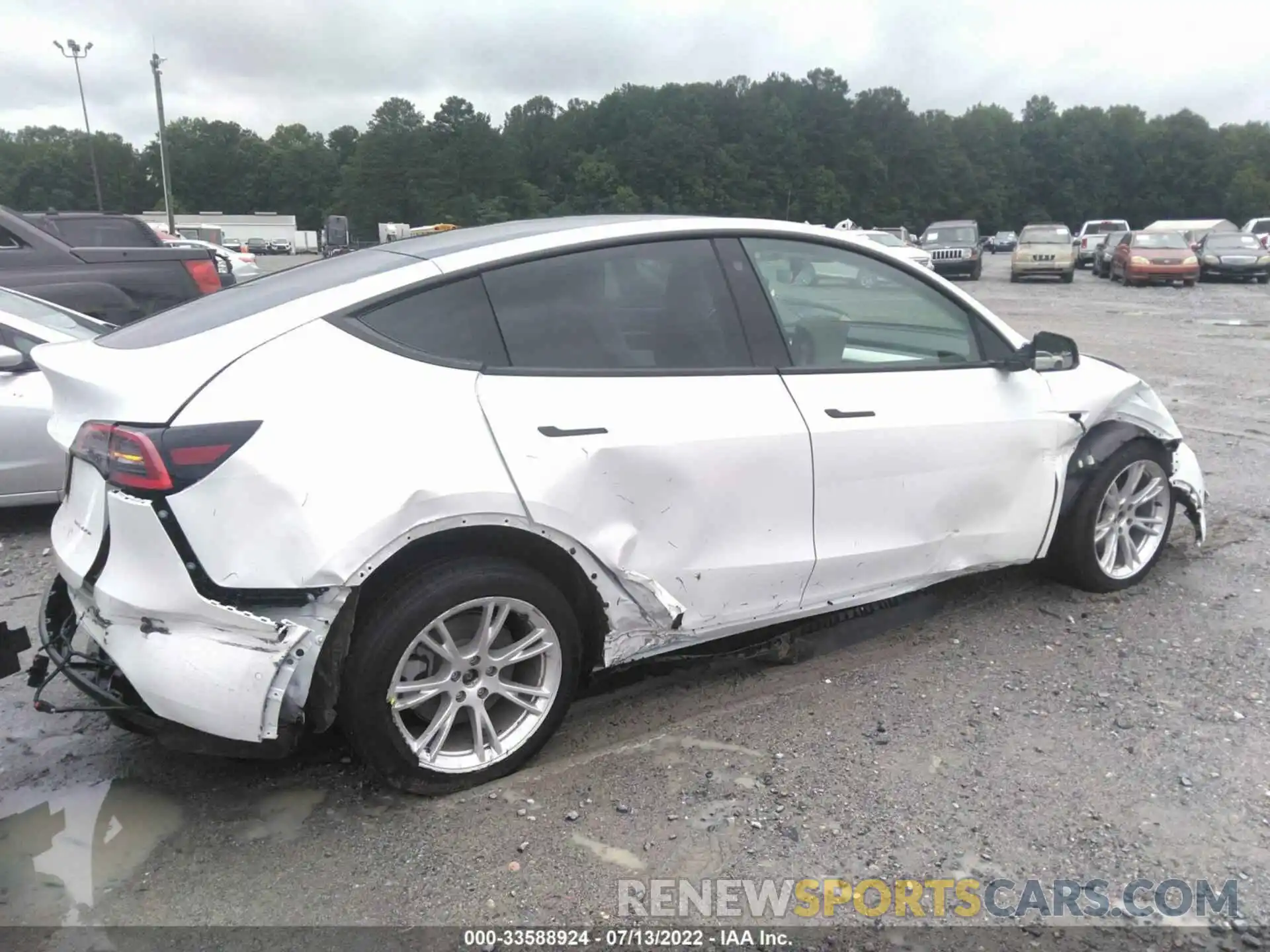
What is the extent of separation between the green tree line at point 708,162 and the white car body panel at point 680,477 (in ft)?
207

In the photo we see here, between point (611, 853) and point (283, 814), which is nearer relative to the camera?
point (611, 853)

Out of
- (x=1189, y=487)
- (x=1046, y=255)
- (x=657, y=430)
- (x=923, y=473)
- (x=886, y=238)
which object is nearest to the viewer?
(x=657, y=430)

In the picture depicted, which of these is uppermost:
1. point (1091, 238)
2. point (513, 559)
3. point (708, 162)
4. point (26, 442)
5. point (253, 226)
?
point (708, 162)

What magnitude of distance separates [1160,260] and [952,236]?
249 inches

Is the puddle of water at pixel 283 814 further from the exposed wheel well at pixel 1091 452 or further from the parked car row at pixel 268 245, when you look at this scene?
the parked car row at pixel 268 245

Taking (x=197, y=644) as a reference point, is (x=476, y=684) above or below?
below

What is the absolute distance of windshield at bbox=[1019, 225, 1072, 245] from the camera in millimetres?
27578

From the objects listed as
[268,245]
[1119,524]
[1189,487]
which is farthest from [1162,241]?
[268,245]

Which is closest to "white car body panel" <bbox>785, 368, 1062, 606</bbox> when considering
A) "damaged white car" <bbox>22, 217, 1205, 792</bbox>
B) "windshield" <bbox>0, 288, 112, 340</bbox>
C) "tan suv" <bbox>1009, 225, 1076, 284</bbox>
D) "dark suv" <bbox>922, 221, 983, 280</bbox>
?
"damaged white car" <bbox>22, 217, 1205, 792</bbox>

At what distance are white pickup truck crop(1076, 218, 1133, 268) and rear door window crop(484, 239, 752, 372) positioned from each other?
3304cm

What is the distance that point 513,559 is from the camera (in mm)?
2785

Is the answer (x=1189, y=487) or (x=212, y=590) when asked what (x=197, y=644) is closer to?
(x=212, y=590)

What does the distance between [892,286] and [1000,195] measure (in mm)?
105130

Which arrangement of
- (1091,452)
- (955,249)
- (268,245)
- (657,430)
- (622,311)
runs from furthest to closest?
(268,245)
(955,249)
(1091,452)
(622,311)
(657,430)
